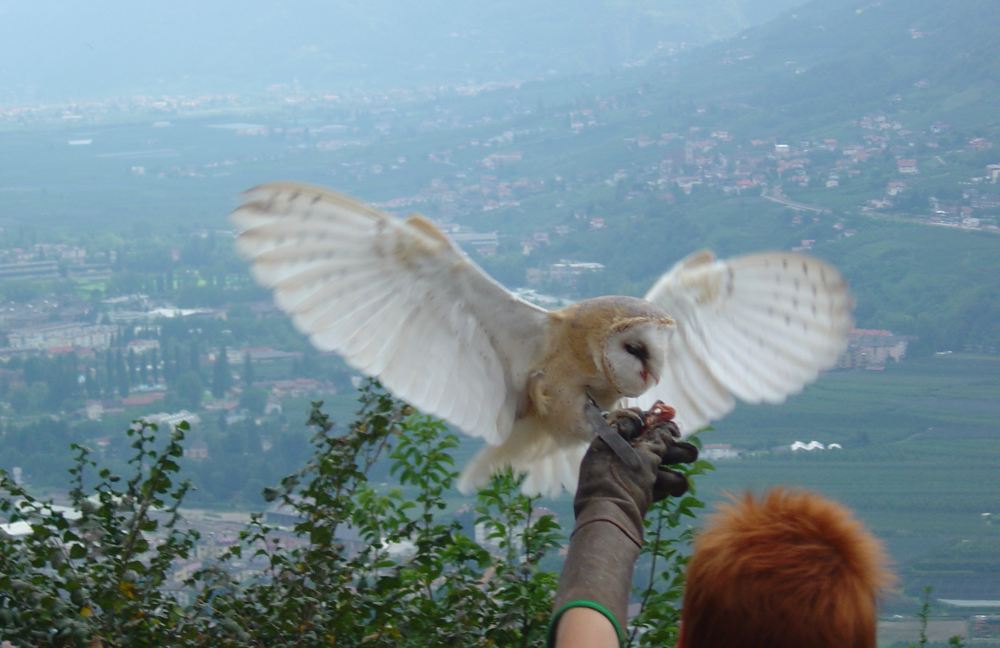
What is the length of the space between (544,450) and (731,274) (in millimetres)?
868

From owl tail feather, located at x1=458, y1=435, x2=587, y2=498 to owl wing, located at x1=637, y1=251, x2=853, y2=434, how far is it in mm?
342

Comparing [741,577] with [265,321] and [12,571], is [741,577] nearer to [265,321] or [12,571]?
[12,571]

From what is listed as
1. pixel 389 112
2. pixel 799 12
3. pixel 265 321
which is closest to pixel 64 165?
pixel 389 112

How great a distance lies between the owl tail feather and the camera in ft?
12.9

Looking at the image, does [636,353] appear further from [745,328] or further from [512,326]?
[745,328]

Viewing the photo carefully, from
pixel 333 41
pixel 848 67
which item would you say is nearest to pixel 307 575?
pixel 848 67

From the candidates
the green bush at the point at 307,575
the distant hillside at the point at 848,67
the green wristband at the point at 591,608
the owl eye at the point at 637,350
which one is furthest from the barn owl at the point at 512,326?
the distant hillside at the point at 848,67

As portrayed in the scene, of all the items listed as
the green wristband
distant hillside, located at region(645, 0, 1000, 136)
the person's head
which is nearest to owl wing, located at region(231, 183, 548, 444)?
the green wristband

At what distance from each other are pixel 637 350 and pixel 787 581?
1.94m

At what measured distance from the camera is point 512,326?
361 centimetres

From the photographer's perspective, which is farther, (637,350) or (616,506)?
(637,350)

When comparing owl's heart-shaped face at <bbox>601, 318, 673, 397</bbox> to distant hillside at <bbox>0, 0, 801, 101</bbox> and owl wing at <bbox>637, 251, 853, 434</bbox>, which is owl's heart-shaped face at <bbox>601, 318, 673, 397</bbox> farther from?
distant hillside at <bbox>0, 0, 801, 101</bbox>

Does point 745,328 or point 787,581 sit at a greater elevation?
point 745,328

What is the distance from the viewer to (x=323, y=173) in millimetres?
15523
